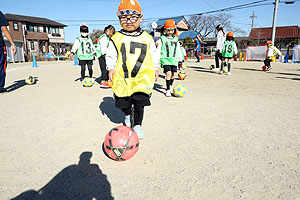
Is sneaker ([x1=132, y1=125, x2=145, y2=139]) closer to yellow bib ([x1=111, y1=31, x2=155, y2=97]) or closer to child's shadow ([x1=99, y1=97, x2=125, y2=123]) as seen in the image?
yellow bib ([x1=111, y1=31, x2=155, y2=97])

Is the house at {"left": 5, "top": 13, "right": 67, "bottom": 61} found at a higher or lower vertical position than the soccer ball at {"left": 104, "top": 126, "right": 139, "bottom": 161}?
higher

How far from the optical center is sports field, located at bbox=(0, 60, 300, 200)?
2.02 meters

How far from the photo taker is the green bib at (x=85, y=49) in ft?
24.7

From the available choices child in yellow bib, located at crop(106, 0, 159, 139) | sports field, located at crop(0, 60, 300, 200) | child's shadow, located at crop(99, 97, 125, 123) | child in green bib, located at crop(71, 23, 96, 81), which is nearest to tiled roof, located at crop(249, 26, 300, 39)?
child in green bib, located at crop(71, 23, 96, 81)

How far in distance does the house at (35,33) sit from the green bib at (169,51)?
124 feet

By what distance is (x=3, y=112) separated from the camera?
453cm

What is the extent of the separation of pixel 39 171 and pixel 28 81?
22.4 ft

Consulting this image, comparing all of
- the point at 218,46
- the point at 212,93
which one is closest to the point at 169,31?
the point at 212,93

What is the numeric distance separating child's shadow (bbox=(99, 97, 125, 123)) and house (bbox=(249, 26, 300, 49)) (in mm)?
44554

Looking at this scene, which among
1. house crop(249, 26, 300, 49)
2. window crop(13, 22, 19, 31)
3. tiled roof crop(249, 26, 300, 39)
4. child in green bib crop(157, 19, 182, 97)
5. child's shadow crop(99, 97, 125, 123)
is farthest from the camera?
tiled roof crop(249, 26, 300, 39)

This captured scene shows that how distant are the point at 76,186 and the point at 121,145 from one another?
0.65m

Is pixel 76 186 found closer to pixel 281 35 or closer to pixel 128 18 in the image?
pixel 128 18

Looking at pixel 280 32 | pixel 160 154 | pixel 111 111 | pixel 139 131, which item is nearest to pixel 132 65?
pixel 139 131

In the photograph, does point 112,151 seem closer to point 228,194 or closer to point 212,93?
point 228,194
